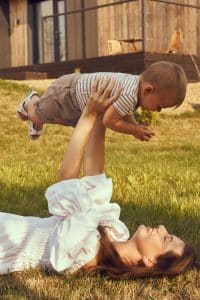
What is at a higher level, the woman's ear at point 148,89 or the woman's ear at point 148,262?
the woman's ear at point 148,89

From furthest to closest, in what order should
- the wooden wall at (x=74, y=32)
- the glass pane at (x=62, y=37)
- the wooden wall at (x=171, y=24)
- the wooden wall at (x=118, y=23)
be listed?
the glass pane at (x=62, y=37) → the wooden wall at (x=74, y=32) → the wooden wall at (x=118, y=23) → the wooden wall at (x=171, y=24)

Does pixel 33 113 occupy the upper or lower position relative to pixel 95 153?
upper

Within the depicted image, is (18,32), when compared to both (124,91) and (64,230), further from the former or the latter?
(64,230)

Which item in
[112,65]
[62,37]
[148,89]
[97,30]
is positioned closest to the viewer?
[148,89]

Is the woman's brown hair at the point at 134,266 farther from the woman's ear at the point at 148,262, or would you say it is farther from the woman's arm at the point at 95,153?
the woman's arm at the point at 95,153

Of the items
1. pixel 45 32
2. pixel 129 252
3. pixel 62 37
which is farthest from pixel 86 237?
pixel 45 32

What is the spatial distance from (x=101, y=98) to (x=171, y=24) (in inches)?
624

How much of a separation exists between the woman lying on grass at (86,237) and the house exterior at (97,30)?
12420mm

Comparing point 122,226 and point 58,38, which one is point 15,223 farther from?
point 58,38

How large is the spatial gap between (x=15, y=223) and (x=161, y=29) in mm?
15506

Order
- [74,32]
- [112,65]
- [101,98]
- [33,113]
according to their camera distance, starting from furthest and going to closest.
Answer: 1. [74,32]
2. [112,65]
3. [33,113]
4. [101,98]

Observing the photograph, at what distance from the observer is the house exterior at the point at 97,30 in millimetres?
18391

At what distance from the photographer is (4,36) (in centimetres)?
2359

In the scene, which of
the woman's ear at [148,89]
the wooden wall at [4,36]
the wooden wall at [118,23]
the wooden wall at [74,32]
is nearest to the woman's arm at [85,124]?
the woman's ear at [148,89]
